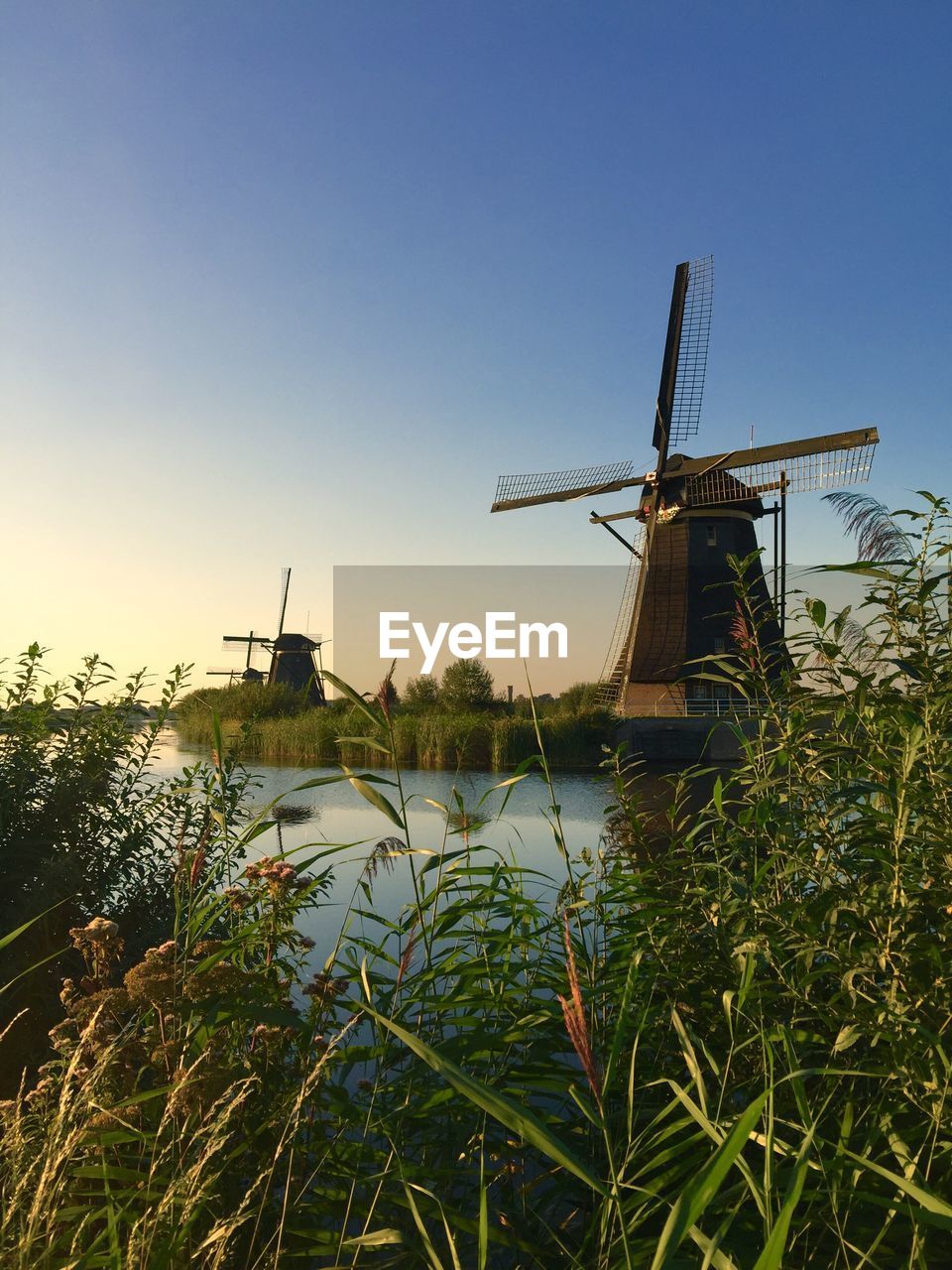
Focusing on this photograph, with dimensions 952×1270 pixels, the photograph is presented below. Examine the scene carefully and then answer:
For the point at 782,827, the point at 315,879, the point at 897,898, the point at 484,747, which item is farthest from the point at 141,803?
the point at 484,747

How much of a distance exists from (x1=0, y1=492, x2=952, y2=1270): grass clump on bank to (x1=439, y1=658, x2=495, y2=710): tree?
3425 cm

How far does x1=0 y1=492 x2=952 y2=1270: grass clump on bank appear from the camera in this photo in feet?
5.05

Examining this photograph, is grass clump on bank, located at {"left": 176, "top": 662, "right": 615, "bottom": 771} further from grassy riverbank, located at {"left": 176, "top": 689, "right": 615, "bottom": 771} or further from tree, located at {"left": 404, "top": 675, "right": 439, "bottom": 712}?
tree, located at {"left": 404, "top": 675, "right": 439, "bottom": 712}

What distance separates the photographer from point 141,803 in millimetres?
3957

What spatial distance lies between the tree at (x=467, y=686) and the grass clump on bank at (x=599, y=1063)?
34.2 meters

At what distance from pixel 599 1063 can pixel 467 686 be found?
35.6m

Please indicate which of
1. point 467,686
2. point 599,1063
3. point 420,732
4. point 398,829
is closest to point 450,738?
point 420,732

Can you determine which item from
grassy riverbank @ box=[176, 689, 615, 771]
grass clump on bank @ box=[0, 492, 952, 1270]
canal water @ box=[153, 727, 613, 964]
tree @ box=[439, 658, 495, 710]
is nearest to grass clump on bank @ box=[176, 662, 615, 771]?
grassy riverbank @ box=[176, 689, 615, 771]

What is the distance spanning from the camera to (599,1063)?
1.99 metres

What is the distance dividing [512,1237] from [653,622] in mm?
23363

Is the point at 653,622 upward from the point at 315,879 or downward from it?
upward

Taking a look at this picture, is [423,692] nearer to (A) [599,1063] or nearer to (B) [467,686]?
(B) [467,686]

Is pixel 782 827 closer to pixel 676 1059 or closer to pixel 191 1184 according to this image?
pixel 676 1059

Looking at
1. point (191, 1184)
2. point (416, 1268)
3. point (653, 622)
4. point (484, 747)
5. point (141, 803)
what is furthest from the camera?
point (653, 622)
